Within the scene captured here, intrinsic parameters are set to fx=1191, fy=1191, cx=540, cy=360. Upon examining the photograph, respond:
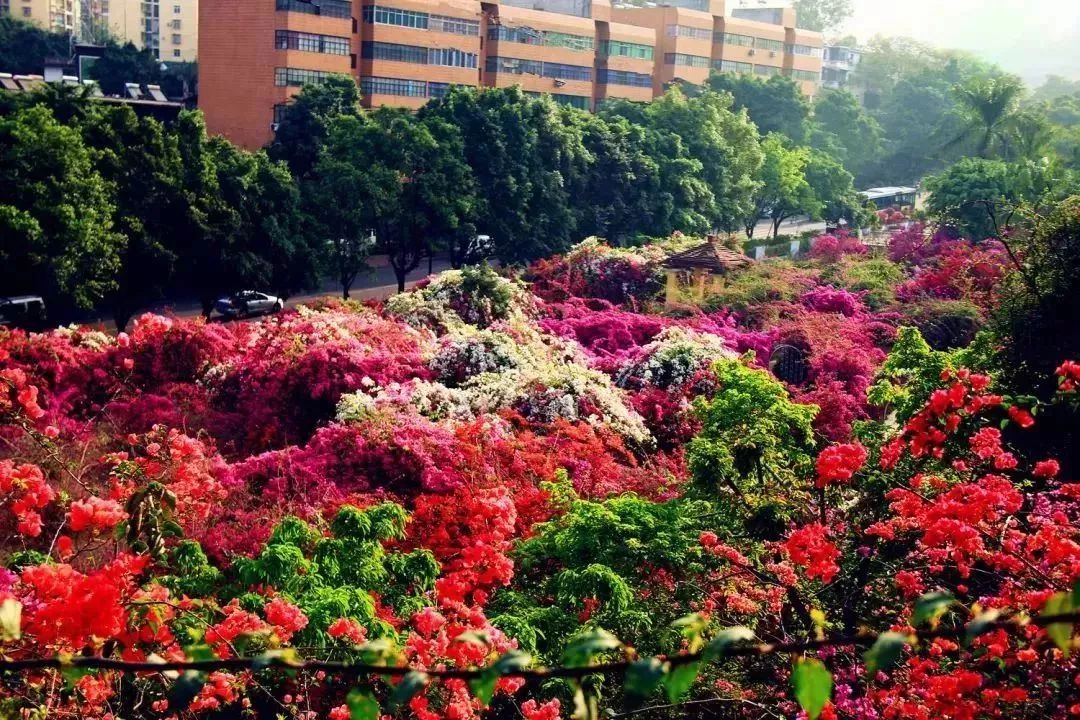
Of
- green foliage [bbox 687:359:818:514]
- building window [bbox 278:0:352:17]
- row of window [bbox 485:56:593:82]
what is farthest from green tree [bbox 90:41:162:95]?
green foliage [bbox 687:359:818:514]

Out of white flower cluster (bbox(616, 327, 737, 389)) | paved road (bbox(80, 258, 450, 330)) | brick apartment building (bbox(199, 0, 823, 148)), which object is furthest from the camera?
brick apartment building (bbox(199, 0, 823, 148))

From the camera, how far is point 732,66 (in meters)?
67.7

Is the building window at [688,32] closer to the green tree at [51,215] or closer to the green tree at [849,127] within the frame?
the green tree at [849,127]

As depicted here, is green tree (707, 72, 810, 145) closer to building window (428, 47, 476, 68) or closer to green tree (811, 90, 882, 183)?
green tree (811, 90, 882, 183)

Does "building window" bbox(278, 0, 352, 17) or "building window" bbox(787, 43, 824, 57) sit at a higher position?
"building window" bbox(787, 43, 824, 57)

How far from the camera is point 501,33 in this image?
163ft

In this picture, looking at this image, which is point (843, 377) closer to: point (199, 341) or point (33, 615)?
point (199, 341)

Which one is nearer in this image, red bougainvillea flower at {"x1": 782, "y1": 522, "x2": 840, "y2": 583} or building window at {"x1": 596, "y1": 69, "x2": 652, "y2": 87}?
red bougainvillea flower at {"x1": 782, "y1": 522, "x2": 840, "y2": 583}

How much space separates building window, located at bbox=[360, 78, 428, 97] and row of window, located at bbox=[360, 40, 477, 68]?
0.76 metres

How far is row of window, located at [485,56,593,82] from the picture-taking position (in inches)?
1971

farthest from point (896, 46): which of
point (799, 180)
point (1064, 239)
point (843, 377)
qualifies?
point (1064, 239)

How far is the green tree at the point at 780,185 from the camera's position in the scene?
4750 cm

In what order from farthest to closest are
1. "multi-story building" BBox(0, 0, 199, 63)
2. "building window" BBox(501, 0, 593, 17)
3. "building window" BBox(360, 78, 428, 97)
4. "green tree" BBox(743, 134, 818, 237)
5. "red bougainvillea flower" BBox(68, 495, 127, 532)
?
"multi-story building" BBox(0, 0, 199, 63) < "building window" BBox(501, 0, 593, 17) < "green tree" BBox(743, 134, 818, 237) < "building window" BBox(360, 78, 428, 97) < "red bougainvillea flower" BBox(68, 495, 127, 532)

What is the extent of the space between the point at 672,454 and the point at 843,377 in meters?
5.11
